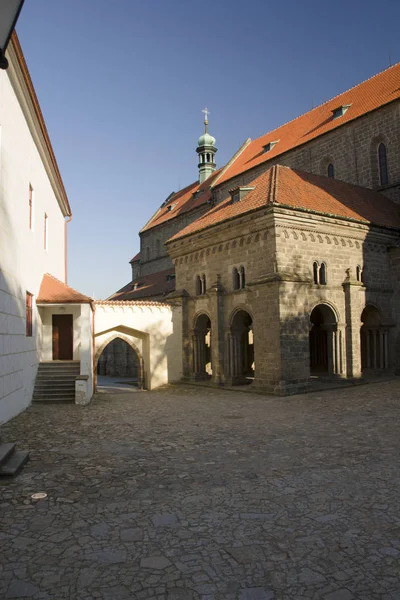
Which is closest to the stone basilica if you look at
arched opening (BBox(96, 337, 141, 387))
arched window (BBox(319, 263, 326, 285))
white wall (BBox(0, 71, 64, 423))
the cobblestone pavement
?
arched window (BBox(319, 263, 326, 285))

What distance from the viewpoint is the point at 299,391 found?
58.9ft

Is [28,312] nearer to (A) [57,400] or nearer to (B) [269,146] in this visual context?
(A) [57,400]

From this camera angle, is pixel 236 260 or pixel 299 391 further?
pixel 236 260

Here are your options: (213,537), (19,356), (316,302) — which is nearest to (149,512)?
(213,537)

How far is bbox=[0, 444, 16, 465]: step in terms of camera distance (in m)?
7.49

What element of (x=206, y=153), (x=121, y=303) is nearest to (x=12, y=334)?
(x=121, y=303)

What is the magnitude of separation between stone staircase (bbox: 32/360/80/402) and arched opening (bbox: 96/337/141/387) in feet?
54.1

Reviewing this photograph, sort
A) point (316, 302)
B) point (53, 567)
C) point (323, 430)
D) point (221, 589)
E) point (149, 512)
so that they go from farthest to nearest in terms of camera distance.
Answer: point (316, 302) → point (323, 430) → point (149, 512) → point (53, 567) → point (221, 589)

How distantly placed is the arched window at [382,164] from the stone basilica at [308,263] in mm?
55

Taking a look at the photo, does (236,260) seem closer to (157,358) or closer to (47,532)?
(157,358)

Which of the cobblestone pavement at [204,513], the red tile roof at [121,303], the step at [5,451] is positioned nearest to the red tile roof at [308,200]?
the red tile roof at [121,303]

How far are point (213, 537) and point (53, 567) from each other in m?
1.64

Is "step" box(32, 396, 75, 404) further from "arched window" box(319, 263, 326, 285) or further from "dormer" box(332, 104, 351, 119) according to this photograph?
"dormer" box(332, 104, 351, 119)

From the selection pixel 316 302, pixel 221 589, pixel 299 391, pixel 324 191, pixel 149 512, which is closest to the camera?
pixel 221 589
